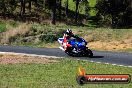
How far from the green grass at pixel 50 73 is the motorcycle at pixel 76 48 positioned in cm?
206

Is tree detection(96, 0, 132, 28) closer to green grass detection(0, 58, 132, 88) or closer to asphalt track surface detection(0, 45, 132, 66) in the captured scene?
asphalt track surface detection(0, 45, 132, 66)

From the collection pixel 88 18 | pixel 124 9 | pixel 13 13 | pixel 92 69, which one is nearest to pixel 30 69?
pixel 92 69

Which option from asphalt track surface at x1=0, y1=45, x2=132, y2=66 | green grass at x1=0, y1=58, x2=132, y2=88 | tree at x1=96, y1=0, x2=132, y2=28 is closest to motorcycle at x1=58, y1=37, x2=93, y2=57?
asphalt track surface at x1=0, y1=45, x2=132, y2=66

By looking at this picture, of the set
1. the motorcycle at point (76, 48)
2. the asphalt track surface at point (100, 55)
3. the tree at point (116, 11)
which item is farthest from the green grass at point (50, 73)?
the tree at point (116, 11)

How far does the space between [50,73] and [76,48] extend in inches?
303

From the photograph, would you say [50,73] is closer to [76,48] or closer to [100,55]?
[76,48]

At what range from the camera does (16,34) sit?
39.6 m

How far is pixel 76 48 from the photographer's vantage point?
2870 centimetres

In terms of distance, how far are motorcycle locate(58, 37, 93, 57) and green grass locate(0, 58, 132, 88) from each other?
6.76 feet

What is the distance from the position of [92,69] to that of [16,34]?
17924 millimetres

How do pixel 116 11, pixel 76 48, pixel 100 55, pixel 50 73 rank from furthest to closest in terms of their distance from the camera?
1. pixel 116 11
2. pixel 100 55
3. pixel 76 48
4. pixel 50 73

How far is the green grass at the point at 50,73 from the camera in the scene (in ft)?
58.0

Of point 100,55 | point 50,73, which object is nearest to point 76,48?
point 100,55

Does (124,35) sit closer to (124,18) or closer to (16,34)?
(16,34)
